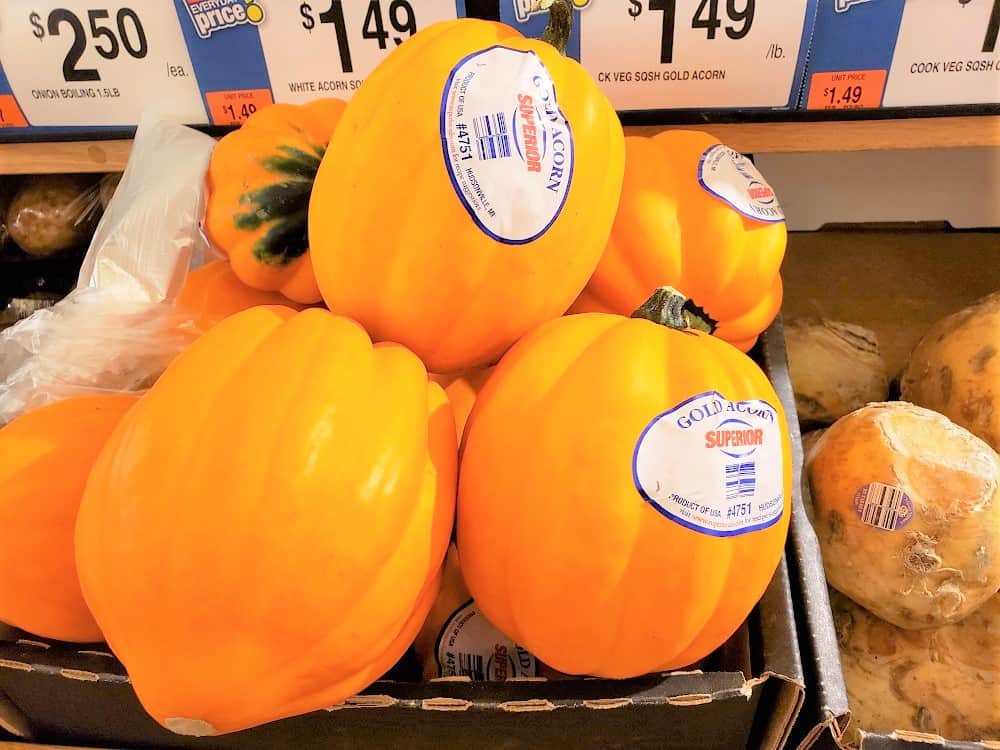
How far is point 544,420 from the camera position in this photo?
1.78 ft

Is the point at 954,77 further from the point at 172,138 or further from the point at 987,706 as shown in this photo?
the point at 172,138

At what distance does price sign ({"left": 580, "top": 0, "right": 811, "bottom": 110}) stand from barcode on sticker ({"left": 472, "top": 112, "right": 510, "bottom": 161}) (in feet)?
1.06

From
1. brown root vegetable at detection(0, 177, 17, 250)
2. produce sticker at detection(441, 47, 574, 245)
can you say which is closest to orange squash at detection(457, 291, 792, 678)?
produce sticker at detection(441, 47, 574, 245)

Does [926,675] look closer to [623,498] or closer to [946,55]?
[623,498]

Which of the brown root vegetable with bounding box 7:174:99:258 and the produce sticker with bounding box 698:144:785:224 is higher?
the produce sticker with bounding box 698:144:785:224

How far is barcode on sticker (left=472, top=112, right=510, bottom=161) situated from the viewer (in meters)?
0.57

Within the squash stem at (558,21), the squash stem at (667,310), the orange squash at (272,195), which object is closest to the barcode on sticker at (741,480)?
the squash stem at (667,310)

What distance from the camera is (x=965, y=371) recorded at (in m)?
0.87

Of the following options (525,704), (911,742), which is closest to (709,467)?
(525,704)

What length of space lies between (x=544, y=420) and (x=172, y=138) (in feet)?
2.02

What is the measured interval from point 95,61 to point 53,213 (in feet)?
1.05

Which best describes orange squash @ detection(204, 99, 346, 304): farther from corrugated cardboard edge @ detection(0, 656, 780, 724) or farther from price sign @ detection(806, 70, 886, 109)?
price sign @ detection(806, 70, 886, 109)

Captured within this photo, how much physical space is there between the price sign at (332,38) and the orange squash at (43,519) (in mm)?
461

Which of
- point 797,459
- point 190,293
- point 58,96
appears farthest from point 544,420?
point 58,96
